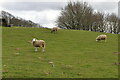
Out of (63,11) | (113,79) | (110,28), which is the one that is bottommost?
(113,79)

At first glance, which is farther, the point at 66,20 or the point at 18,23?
the point at 18,23

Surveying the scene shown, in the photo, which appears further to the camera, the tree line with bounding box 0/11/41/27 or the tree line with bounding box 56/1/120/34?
the tree line with bounding box 0/11/41/27

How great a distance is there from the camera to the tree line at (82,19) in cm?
7000

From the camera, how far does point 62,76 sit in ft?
38.2

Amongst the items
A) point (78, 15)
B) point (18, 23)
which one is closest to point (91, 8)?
point (78, 15)

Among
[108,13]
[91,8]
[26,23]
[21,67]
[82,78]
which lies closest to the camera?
[82,78]

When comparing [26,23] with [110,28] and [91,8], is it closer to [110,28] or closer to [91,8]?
[91,8]

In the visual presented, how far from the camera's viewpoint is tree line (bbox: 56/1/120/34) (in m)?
70.0

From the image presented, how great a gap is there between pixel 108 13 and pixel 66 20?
22158 mm

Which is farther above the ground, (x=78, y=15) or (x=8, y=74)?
(x=78, y=15)

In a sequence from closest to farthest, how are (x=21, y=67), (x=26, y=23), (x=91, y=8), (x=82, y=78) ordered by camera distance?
(x=82, y=78) → (x=21, y=67) → (x=91, y=8) → (x=26, y=23)

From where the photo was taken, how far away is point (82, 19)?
69000mm

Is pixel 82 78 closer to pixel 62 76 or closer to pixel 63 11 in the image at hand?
pixel 62 76

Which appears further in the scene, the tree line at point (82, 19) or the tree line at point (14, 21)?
the tree line at point (14, 21)
